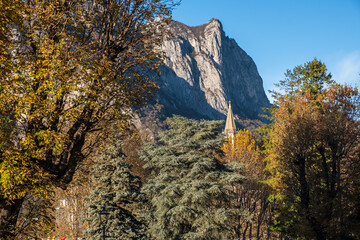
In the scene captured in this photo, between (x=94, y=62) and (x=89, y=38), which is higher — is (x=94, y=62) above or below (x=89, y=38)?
below

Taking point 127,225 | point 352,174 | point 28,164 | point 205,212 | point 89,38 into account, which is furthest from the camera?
point 205,212

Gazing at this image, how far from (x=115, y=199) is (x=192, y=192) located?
5.40 metres

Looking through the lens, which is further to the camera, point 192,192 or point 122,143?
point 192,192

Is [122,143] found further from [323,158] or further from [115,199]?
[323,158]

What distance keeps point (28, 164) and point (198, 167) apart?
16.6 meters

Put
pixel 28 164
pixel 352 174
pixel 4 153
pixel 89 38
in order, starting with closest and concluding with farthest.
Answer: pixel 4 153 < pixel 28 164 < pixel 89 38 < pixel 352 174

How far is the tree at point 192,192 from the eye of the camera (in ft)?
67.8

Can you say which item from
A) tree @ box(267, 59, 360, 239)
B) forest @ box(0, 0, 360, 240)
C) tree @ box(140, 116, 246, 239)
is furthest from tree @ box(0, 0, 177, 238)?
tree @ box(140, 116, 246, 239)

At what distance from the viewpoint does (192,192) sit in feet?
68.3

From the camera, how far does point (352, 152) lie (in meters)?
16.5

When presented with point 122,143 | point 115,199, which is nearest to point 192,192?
point 115,199

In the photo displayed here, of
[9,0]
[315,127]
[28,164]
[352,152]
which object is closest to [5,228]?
[28,164]

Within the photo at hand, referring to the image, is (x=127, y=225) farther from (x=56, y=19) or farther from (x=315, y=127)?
(x=56, y=19)

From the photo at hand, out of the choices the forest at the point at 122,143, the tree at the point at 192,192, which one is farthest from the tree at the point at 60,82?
the tree at the point at 192,192
